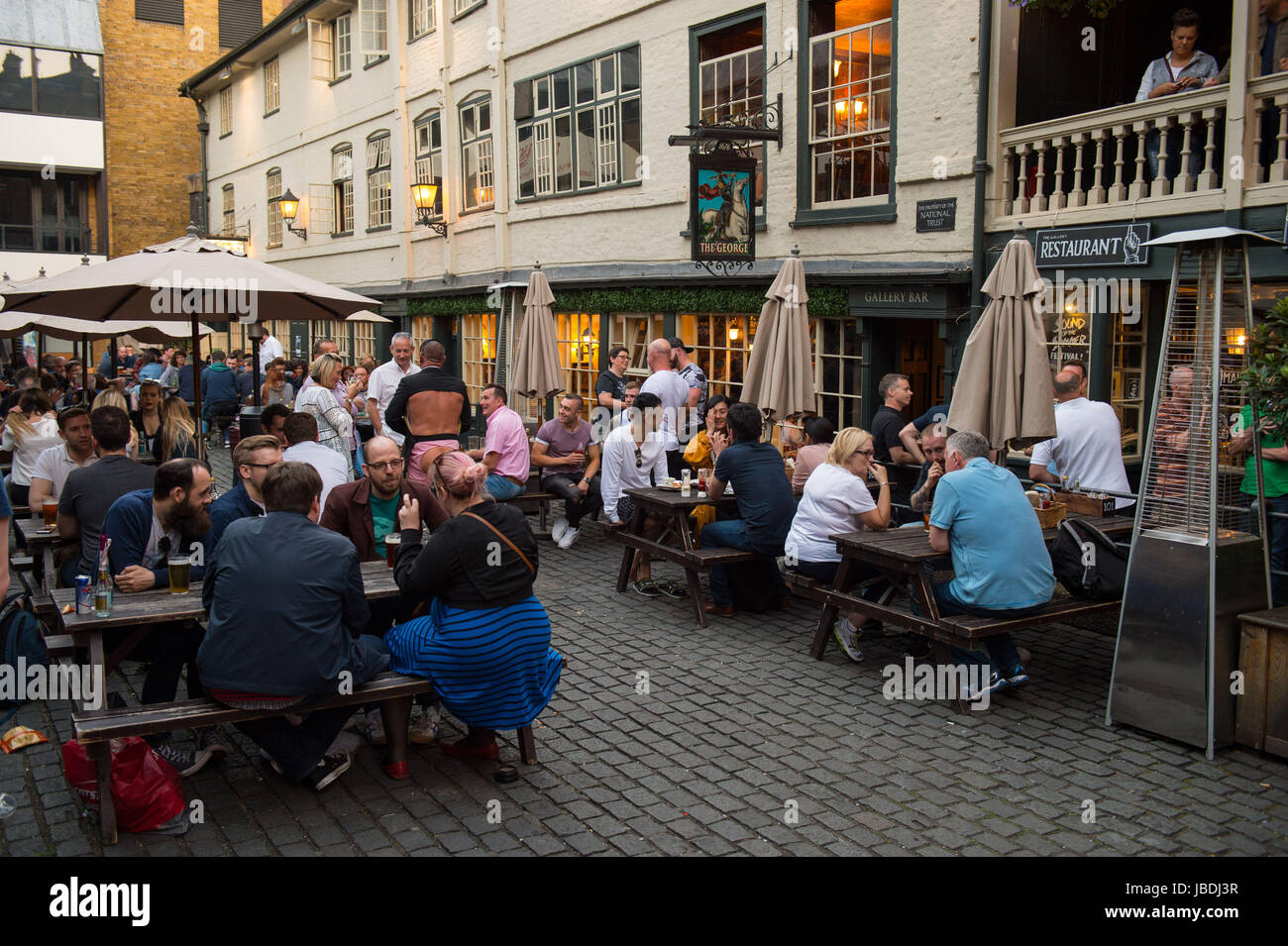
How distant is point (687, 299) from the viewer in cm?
1403

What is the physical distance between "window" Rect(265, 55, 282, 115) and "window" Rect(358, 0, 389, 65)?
597 centimetres

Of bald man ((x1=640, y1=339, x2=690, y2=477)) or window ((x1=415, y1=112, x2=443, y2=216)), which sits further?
window ((x1=415, y1=112, x2=443, y2=216))

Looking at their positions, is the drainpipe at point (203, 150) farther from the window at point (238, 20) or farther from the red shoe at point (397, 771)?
the red shoe at point (397, 771)

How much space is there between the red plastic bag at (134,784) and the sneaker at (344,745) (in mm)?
746

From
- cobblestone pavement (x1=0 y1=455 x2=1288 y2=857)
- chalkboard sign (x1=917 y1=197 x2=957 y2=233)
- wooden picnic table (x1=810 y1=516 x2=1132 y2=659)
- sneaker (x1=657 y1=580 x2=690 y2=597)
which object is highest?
chalkboard sign (x1=917 y1=197 x2=957 y2=233)

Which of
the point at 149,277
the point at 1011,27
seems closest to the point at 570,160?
the point at 1011,27

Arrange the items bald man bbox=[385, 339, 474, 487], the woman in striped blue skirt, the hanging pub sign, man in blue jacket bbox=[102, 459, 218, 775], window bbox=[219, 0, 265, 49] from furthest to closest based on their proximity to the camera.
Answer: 1. window bbox=[219, 0, 265, 49]
2. the hanging pub sign
3. bald man bbox=[385, 339, 474, 487]
4. man in blue jacket bbox=[102, 459, 218, 775]
5. the woman in striped blue skirt

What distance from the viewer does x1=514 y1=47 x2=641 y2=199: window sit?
1525cm

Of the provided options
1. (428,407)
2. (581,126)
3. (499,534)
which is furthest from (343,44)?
(499,534)

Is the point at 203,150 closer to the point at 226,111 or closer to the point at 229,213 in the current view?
the point at 226,111

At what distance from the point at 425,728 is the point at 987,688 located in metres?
3.10

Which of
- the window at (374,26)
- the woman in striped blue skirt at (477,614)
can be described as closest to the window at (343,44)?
the window at (374,26)

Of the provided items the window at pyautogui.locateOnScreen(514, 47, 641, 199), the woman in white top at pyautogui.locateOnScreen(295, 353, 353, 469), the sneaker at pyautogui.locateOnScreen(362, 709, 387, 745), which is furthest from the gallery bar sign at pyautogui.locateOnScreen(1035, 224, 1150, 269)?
the sneaker at pyautogui.locateOnScreen(362, 709, 387, 745)

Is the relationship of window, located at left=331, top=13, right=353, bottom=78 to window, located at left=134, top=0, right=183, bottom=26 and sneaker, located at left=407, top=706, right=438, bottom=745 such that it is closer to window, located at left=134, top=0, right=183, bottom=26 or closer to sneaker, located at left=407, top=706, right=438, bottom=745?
window, located at left=134, top=0, right=183, bottom=26
